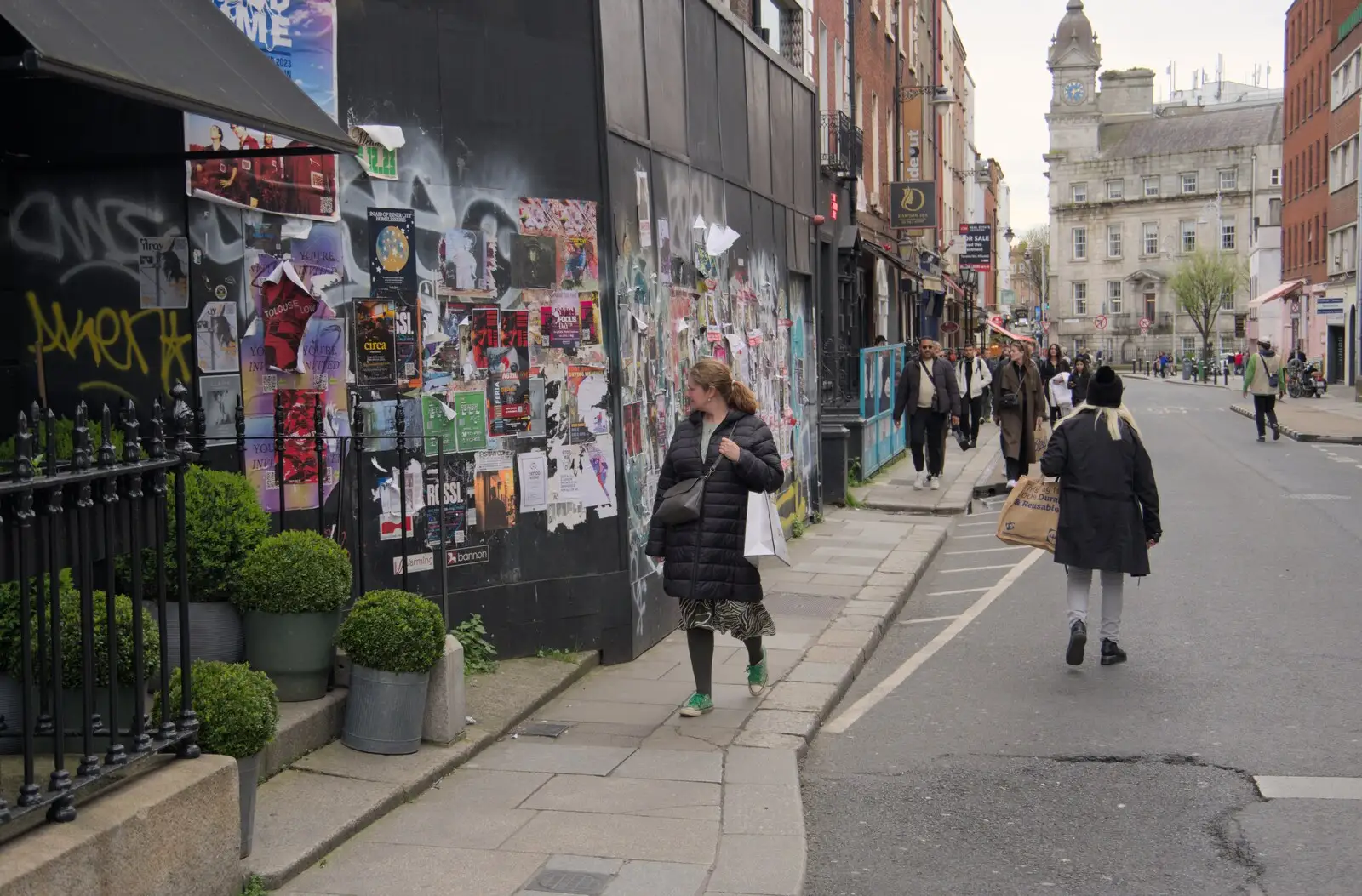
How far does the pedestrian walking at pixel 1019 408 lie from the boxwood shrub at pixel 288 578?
12.5m

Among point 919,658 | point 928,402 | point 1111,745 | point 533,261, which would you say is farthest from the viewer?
point 928,402

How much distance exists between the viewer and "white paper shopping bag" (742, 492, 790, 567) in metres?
6.96

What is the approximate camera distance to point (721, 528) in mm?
7082

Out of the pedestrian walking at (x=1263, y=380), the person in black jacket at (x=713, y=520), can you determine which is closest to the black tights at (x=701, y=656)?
the person in black jacket at (x=713, y=520)

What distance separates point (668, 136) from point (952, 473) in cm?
1182

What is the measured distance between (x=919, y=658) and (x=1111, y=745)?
7.49ft

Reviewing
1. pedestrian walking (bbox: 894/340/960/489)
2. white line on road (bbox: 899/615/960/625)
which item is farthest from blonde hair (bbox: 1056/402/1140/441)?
pedestrian walking (bbox: 894/340/960/489)

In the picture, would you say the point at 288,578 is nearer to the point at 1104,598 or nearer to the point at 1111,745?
the point at 1111,745

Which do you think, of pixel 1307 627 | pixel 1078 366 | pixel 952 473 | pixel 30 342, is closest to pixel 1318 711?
pixel 1307 627

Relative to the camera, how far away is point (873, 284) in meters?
30.0

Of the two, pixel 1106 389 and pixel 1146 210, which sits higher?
pixel 1146 210

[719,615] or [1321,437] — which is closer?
[719,615]

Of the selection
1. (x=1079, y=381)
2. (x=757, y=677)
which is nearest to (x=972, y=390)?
(x=1079, y=381)

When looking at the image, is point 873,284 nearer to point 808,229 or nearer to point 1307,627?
point 808,229
